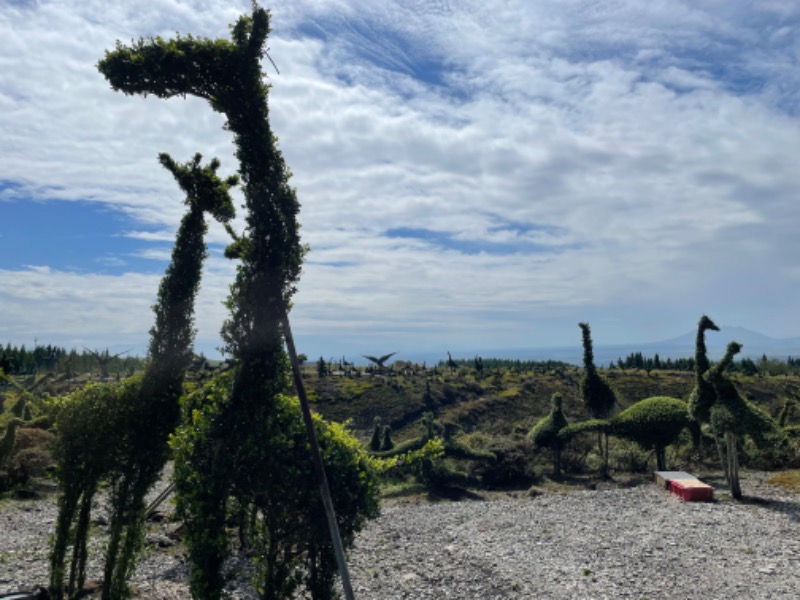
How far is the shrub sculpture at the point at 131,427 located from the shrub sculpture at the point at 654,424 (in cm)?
2256

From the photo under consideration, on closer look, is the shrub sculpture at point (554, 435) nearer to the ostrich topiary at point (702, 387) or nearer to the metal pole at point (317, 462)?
the ostrich topiary at point (702, 387)

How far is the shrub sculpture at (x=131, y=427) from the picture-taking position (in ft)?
33.0

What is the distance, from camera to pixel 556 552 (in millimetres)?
15805

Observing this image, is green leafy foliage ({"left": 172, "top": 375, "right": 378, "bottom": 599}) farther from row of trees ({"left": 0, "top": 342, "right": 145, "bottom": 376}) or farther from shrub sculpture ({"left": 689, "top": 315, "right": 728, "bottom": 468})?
row of trees ({"left": 0, "top": 342, "right": 145, "bottom": 376})

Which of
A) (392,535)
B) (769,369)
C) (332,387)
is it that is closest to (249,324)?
(392,535)

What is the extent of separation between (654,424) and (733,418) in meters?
7.03

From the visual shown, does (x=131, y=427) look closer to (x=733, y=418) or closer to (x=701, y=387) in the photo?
(x=733, y=418)

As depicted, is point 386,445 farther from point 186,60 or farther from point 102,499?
point 186,60

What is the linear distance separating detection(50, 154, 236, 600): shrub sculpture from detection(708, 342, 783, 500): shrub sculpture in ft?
58.8

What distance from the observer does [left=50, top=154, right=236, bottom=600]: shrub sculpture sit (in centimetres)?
1007

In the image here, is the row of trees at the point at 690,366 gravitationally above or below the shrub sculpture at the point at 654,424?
above

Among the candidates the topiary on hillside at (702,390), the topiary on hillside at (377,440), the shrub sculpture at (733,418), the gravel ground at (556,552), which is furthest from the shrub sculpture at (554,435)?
the shrub sculpture at (733,418)

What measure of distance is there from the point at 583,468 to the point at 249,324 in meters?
26.8

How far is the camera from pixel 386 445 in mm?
34156
